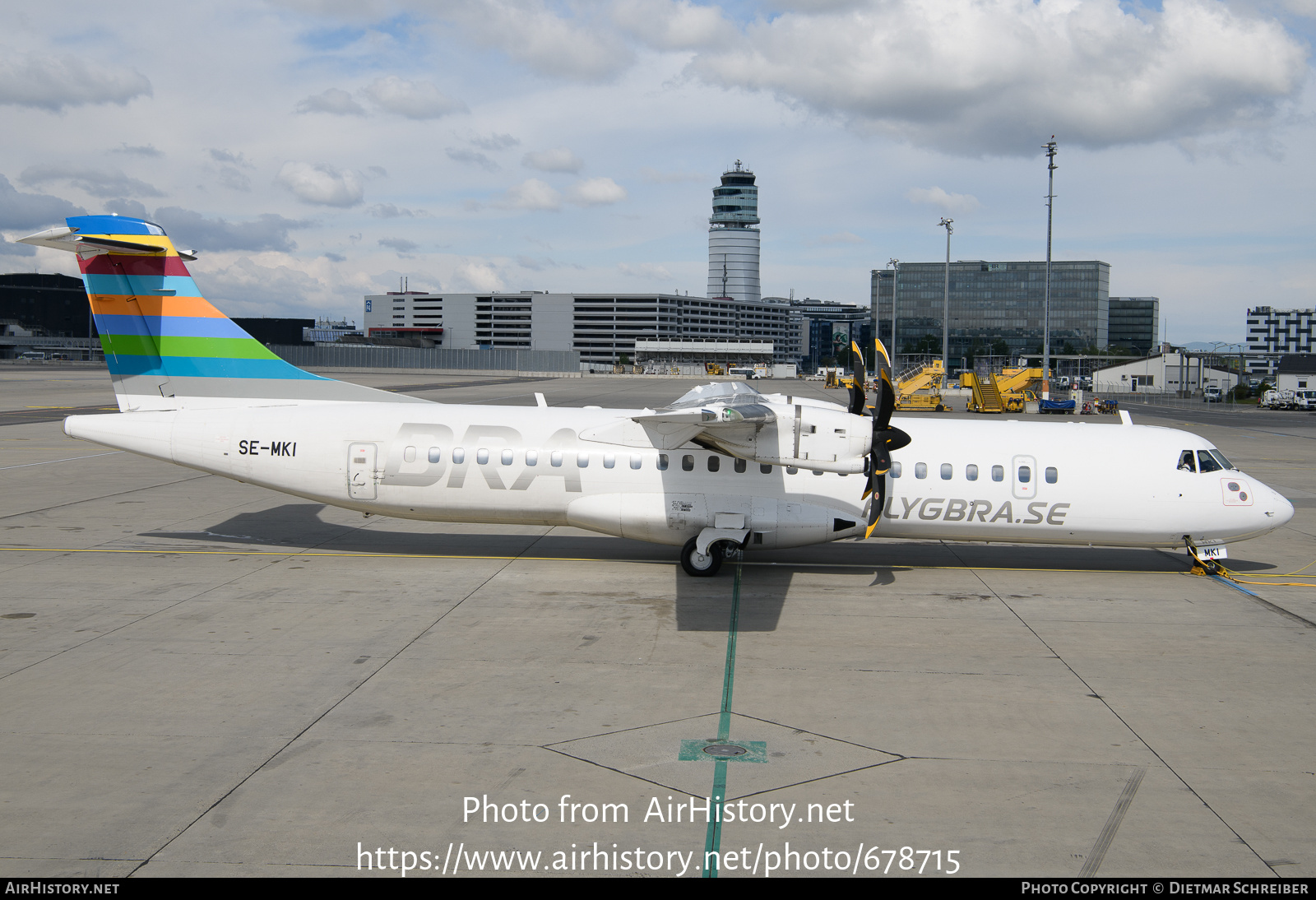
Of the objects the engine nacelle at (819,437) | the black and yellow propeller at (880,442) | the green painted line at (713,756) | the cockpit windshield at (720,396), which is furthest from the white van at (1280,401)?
the green painted line at (713,756)

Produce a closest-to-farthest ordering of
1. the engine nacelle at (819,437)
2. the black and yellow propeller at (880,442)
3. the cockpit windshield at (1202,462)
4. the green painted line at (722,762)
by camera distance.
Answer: the green painted line at (722,762)
the black and yellow propeller at (880,442)
the engine nacelle at (819,437)
the cockpit windshield at (1202,462)

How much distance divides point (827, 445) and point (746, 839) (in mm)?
8561

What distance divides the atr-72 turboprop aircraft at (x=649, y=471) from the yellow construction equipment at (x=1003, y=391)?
174 ft

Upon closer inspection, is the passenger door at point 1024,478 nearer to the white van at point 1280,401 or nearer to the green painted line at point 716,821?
the green painted line at point 716,821

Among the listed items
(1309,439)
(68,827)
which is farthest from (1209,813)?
(1309,439)

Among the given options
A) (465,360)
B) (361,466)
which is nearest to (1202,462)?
(361,466)

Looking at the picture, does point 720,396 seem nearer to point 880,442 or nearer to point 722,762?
point 880,442

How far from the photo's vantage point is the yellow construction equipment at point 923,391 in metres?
68.3

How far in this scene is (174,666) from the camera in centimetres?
1151

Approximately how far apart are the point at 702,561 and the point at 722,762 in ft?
25.8

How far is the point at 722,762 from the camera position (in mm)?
8906

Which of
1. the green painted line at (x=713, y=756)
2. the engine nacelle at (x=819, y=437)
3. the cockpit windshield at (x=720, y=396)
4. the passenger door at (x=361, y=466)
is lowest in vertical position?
the green painted line at (x=713, y=756)

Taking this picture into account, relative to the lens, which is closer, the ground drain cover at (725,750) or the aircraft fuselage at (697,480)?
the ground drain cover at (725,750)
